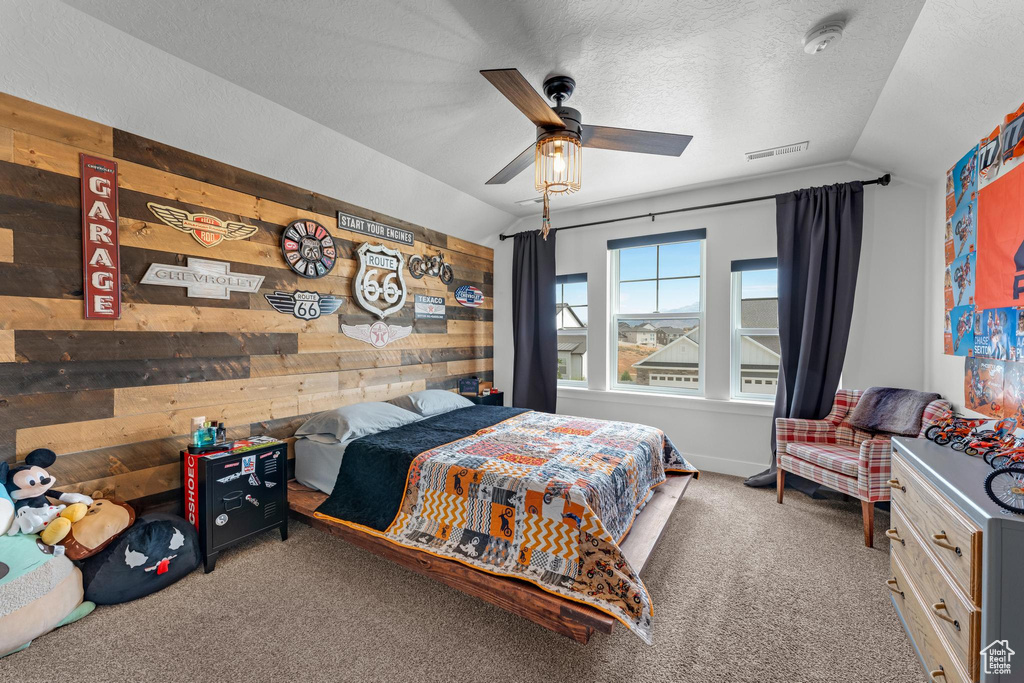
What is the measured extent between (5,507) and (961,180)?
524 centimetres

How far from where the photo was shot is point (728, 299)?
384cm

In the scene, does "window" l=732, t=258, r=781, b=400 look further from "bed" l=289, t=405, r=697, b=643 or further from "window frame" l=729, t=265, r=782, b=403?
"bed" l=289, t=405, r=697, b=643

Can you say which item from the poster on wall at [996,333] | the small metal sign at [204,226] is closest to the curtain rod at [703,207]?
the poster on wall at [996,333]

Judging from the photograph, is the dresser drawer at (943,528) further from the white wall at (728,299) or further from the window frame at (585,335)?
the window frame at (585,335)

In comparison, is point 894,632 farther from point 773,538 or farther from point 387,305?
point 387,305

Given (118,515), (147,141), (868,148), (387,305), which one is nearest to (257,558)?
(118,515)

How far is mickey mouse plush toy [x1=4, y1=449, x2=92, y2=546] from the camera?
1.83m

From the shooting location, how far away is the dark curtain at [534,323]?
15.2 feet

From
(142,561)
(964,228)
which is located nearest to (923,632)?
(964,228)

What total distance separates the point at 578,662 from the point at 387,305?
3.06 metres

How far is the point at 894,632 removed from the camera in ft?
5.92

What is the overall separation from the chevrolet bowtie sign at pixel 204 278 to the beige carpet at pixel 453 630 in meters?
1.64

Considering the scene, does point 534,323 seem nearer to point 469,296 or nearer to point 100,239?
point 469,296

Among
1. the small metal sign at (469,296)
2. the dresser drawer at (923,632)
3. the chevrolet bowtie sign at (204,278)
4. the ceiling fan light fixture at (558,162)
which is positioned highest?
the ceiling fan light fixture at (558,162)
